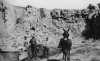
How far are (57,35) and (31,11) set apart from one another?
12.8 feet

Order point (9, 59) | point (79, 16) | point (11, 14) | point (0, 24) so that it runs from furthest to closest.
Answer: point (79, 16)
point (11, 14)
point (0, 24)
point (9, 59)

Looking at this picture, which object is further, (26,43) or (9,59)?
(26,43)

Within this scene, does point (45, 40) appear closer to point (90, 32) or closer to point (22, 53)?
point (22, 53)

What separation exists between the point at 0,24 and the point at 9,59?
37.6 feet

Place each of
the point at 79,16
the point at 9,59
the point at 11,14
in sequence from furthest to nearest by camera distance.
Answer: the point at 79,16 → the point at 11,14 → the point at 9,59

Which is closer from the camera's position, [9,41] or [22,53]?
[22,53]

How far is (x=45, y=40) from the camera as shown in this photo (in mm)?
20172

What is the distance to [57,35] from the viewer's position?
70.8 feet

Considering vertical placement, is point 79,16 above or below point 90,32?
above

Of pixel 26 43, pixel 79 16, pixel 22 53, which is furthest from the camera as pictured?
pixel 79 16

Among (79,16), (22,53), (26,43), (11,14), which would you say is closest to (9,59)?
(22,53)

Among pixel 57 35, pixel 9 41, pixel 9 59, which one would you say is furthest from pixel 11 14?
pixel 9 59

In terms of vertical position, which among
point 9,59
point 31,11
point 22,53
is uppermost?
point 31,11

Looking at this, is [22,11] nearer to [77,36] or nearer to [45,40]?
[45,40]
